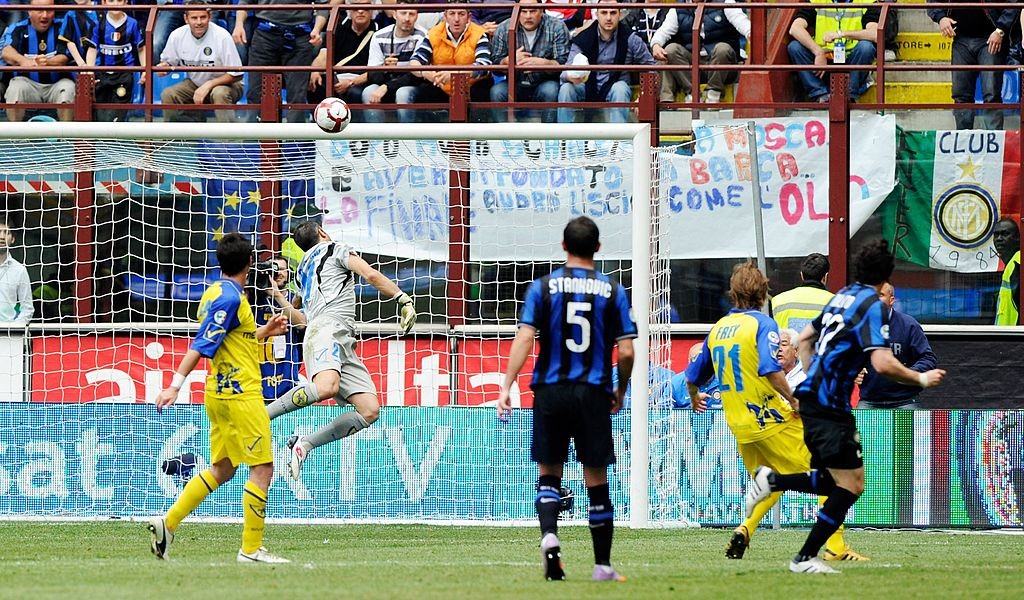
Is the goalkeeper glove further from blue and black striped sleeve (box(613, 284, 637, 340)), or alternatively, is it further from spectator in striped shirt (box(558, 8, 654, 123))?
spectator in striped shirt (box(558, 8, 654, 123))

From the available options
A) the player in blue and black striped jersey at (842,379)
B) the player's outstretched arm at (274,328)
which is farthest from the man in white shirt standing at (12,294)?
the player in blue and black striped jersey at (842,379)

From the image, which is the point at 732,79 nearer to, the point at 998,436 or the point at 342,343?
the point at 998,436

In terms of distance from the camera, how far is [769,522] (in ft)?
42.6

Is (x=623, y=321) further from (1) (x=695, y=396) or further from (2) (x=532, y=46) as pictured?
(2) (x=532, y=46)

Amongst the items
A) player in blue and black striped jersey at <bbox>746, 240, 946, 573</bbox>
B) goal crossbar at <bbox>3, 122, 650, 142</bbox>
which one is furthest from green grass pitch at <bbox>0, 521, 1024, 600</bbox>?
goal crossbar at <bbox>3, 122, 650, 142</bbox>

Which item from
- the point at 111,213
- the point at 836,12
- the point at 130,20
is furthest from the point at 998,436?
the point at 130,20

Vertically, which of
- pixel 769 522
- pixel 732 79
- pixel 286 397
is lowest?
pixel 769 522

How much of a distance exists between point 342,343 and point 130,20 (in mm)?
7294

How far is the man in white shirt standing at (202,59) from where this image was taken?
16.6 m

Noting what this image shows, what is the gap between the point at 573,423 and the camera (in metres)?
8.03

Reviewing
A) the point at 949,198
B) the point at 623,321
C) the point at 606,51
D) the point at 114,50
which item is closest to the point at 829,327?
the point at 623,321

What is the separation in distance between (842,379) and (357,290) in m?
7.72

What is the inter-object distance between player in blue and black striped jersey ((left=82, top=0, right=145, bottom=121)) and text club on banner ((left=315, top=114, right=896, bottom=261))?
318 cm

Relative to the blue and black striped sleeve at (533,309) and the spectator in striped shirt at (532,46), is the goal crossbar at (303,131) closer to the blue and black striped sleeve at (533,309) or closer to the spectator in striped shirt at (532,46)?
the spectator in striped shirt at (532,46)
